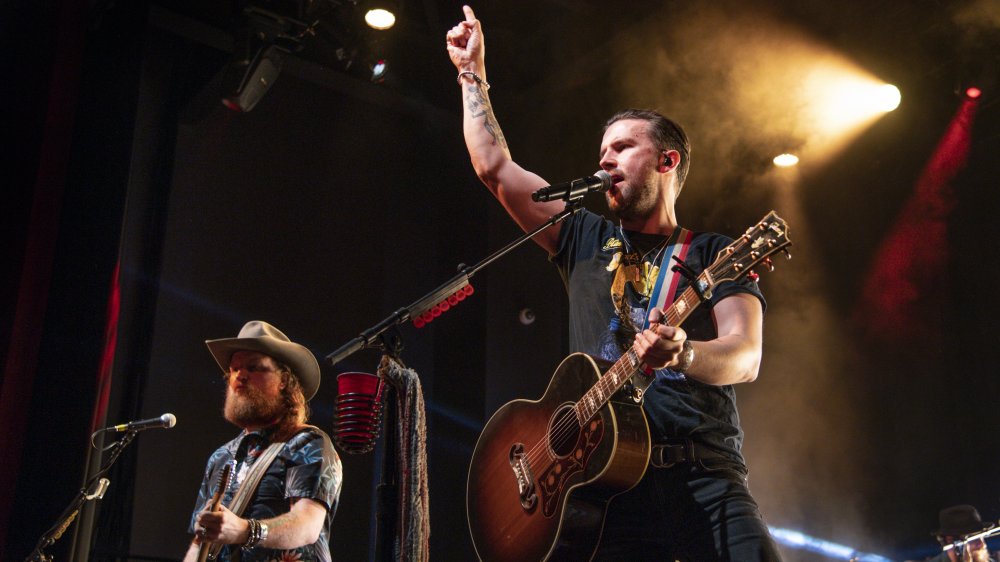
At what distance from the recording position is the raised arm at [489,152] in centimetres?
315

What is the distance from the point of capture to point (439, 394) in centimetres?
764

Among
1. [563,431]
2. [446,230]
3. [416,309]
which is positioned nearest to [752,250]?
[563,431]

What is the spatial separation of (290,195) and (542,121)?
2.43 meters

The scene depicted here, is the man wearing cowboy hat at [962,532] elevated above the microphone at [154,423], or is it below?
below

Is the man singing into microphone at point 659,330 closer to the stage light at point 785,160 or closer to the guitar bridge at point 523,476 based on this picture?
the guitar bridge at point 523,476

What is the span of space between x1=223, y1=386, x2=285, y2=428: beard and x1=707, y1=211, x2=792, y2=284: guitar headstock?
224cm

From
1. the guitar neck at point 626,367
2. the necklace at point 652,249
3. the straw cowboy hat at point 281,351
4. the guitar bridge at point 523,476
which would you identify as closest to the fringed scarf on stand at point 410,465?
the guitar bridge at point 523,476

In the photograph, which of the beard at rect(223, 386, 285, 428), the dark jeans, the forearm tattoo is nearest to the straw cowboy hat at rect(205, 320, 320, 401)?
the beard at rect(223, 386, 285, 428)

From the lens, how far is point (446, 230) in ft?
26.5

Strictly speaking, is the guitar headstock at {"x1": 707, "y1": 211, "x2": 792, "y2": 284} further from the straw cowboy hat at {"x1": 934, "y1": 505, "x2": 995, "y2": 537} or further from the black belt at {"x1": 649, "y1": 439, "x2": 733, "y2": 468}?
the straw cowboy hat at {"x1": 934, "y1": 505, "x2": 995, "y2": 537}

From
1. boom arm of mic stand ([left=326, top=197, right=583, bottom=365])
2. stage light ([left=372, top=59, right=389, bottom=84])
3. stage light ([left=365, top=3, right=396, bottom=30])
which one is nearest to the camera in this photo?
boom arm of mic stand ([left=326, top=197, right=583, bottom=365])

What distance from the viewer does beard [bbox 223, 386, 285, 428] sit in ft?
12.5

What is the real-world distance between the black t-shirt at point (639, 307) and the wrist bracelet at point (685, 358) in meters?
0.30

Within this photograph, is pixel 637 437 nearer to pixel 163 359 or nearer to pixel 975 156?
pixel 163 359
